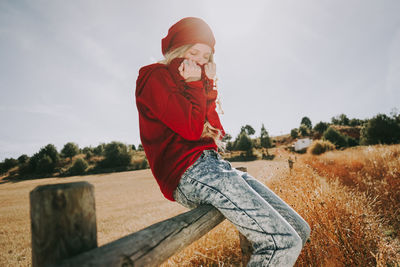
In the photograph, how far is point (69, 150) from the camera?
3762cm

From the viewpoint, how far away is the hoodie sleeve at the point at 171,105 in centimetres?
120

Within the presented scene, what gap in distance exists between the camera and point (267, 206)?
1092 mm

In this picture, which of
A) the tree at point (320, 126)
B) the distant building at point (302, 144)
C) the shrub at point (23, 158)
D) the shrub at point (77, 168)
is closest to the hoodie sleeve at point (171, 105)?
the shrub at point (77, 168)

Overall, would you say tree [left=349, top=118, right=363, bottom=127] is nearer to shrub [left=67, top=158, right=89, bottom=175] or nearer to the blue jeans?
shrub [left=67, top=158, right=89, bottom=175]

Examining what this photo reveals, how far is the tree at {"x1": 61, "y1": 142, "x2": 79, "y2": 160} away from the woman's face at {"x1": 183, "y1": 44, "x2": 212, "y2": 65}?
43.7 metres

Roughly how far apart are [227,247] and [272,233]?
7.01 feet

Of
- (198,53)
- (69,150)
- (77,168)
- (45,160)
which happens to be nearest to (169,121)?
(198,53)

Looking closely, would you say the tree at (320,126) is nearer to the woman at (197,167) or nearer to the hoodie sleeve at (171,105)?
the woman at (197,167)

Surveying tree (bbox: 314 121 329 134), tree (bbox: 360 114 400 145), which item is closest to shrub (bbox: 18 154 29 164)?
tree (bbox: 360 114 400 145)

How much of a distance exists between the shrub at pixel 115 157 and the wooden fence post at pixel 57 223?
1330 inches

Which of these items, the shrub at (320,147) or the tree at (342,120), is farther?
the tree at (342,120)

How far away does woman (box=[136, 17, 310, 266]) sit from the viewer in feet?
3.49

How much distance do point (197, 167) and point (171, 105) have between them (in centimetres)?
43

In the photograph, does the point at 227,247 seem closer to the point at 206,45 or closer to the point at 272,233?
the point at 272,233
